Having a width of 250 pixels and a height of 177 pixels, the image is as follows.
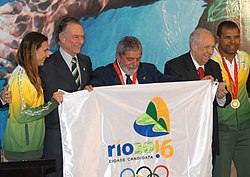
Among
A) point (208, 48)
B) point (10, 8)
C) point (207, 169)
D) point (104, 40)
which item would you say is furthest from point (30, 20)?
point (207, 169)

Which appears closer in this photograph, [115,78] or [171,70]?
[115,78]

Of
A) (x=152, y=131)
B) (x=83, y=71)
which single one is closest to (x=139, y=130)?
(x=152, y=131)

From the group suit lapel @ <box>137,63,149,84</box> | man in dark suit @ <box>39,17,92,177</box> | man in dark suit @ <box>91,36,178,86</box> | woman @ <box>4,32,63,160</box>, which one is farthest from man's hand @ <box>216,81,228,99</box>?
woman @ <box>4,32,63,160</box>

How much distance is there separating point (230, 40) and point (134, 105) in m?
1.26

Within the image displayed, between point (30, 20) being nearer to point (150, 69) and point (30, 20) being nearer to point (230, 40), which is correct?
point (150, 69)

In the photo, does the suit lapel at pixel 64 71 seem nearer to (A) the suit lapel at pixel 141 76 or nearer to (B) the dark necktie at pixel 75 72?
(B) the dark necktie at pixel 75 72

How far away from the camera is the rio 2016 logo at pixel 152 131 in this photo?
4539 mm

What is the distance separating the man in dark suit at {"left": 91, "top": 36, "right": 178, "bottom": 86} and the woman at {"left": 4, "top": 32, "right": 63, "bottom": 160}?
1.52ft

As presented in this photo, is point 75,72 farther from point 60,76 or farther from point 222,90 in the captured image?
point 222,90

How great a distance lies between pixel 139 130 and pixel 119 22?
1.43 meters

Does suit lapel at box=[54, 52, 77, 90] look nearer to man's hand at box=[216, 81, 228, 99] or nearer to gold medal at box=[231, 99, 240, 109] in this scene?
man's hand at box=[216, 81, 228, 99]

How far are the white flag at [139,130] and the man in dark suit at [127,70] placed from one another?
0.63 feet

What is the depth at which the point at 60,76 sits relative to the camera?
470cm

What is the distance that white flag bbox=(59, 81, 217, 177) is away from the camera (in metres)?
4.50
